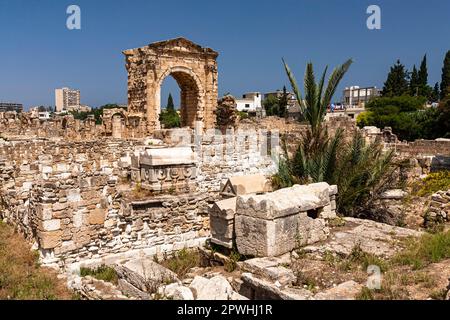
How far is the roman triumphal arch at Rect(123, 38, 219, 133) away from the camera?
775 inches

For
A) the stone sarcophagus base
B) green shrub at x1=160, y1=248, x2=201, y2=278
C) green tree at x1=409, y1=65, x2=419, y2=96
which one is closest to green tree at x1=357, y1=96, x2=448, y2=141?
green tree at x1=409, y1=65, x2=419, y2=96

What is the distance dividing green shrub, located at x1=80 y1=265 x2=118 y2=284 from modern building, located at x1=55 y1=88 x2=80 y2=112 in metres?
137

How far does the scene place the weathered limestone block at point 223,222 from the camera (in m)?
5.38

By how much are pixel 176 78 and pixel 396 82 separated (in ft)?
118

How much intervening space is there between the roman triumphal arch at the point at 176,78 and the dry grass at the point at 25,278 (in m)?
14.8

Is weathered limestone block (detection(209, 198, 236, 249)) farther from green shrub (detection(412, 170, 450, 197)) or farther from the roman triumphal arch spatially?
the roman triumphal arch

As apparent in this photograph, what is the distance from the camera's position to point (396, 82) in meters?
49.7

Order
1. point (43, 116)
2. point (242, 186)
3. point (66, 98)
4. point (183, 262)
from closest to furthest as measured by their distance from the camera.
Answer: point (183, 262) → point (242, 186) → point (43, 116) → point (66, 98)

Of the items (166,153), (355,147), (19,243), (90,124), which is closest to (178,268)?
(19,243)

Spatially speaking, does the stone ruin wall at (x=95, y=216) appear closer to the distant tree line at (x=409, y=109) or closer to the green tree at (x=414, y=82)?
the distant tree line at (x=409, y=109)

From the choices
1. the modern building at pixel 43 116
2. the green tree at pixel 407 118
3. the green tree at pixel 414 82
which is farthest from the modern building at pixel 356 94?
the modern building at pixel 43 116

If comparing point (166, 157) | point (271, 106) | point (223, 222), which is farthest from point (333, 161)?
point (271, 106)

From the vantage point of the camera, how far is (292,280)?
419 cm

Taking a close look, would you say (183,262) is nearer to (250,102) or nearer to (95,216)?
(95,216)
